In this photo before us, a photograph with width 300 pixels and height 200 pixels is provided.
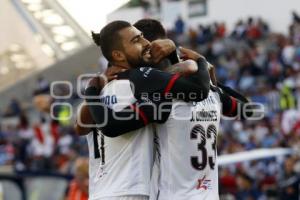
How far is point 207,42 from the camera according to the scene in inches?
1025

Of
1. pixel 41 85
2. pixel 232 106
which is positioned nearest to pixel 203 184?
pixel 232 106

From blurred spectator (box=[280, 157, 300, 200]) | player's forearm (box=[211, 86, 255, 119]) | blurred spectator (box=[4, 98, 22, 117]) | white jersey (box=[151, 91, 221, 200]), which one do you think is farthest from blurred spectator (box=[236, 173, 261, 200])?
blurred spectator (box=[4, 98, 22, 117])

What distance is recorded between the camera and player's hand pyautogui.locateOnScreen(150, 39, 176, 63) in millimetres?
5910

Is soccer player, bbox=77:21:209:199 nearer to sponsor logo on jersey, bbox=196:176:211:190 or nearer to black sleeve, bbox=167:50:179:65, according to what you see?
black sleeve, bbox=167:50:179:65

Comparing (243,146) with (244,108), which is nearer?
(244,108)

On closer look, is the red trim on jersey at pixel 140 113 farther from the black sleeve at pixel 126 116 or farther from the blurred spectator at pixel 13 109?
the blurred spectator at pixel 13 109

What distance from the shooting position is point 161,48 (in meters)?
5.91

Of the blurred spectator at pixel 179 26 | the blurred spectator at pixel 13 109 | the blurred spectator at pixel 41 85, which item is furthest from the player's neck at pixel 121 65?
the blurred spectator at pixel 179 26

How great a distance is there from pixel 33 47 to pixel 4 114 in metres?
2.65

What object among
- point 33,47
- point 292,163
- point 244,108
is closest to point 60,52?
point 33,47

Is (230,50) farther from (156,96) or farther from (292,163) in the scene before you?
(156,96)

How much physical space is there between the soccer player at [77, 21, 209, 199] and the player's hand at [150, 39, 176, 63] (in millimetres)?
39

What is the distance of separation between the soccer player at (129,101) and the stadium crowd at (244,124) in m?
8.00

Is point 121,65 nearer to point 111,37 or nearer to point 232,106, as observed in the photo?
point 111,37
